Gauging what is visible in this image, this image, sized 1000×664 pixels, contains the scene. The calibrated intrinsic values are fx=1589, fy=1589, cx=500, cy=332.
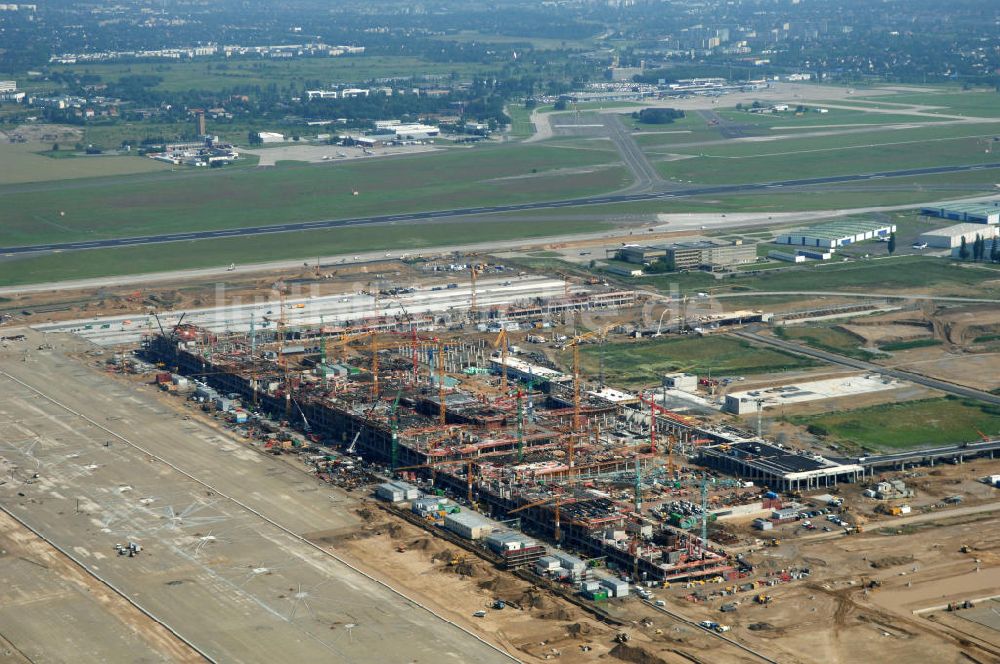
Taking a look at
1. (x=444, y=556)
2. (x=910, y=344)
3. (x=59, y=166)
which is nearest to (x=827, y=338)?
(x=910, y=344)

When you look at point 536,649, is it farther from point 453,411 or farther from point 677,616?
point 453,411

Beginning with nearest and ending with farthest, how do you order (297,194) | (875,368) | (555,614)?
(555,614) → (875,368) → (297,194)

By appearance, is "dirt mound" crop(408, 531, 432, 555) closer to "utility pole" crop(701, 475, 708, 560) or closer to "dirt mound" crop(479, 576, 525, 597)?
"dirt mound" crop(479, 576, 525, 597)

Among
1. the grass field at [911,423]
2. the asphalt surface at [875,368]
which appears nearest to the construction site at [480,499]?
the asphalt surface at [875,368]

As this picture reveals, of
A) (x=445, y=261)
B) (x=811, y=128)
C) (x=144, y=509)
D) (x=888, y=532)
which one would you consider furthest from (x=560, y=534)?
(x=811, y=128)

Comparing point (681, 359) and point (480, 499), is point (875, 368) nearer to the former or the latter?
point (681, 359)

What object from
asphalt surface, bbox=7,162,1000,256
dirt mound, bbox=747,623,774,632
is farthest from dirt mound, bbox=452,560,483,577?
asphalt surface, bbox=7,162,1000,256
